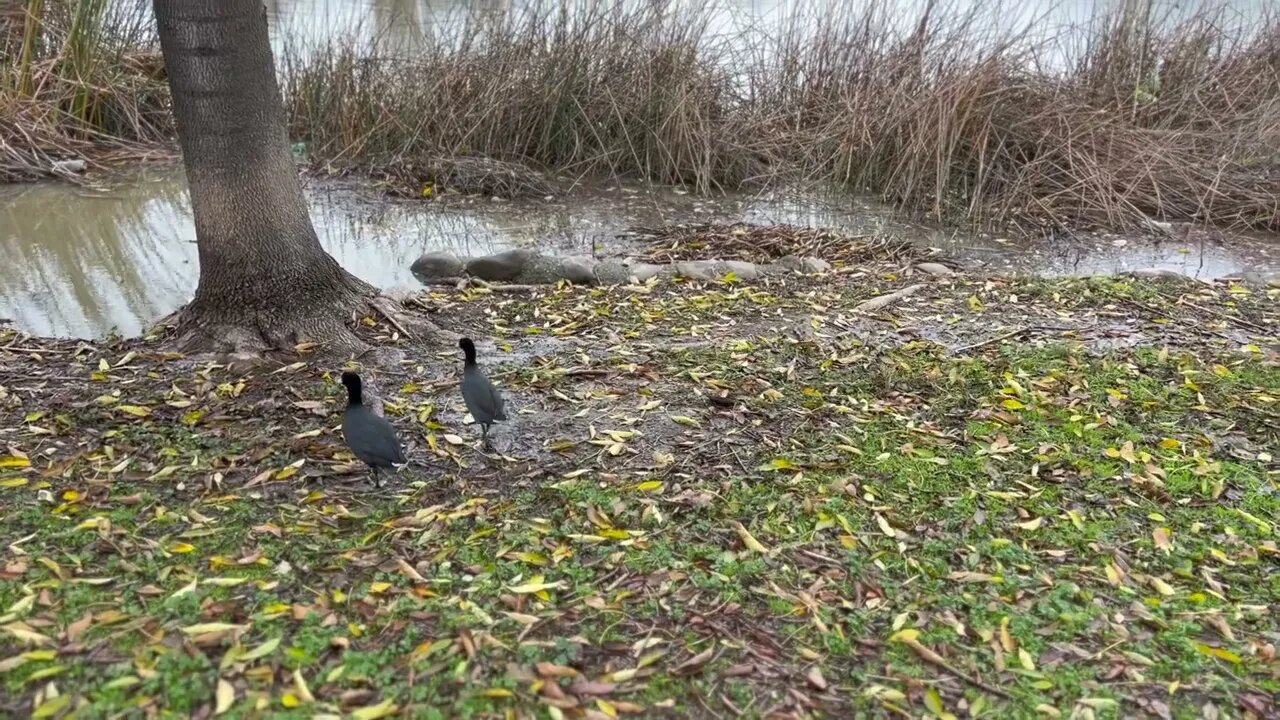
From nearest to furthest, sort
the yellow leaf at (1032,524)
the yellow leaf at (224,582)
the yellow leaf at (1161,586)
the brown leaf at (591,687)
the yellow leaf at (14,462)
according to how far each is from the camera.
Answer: the brown leaf at (591,687)
the yellow leaf at (224,582)
the yellow leaf at (1161,586)
the yellow leaf at (1032,524)
the yellow leaf at (14,462)

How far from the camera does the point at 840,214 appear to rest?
7090 millimetres

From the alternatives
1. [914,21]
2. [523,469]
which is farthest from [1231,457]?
[914,21]

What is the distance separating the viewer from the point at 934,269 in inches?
226

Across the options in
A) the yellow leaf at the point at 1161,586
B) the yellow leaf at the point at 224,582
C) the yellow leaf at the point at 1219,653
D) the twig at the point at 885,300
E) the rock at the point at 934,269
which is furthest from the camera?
the rock at the point at 934,269

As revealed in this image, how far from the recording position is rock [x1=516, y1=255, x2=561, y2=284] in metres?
5.38

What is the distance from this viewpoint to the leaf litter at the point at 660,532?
229 cm

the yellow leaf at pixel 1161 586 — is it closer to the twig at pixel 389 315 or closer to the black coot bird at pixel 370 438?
the black coot bird at pixel 370 438

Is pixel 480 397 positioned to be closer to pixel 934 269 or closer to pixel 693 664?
pixel 693 664

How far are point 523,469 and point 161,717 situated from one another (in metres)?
1.36

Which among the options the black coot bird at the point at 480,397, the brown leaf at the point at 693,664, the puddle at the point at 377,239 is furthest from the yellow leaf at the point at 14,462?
the brown leaf at the point at 693,664

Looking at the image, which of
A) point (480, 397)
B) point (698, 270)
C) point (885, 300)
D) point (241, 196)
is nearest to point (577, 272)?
point (698, 270)

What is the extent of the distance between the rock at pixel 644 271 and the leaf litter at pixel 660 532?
0.99 m

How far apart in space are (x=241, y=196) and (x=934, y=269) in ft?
12.2

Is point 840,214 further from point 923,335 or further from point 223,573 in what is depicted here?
point 223,573
